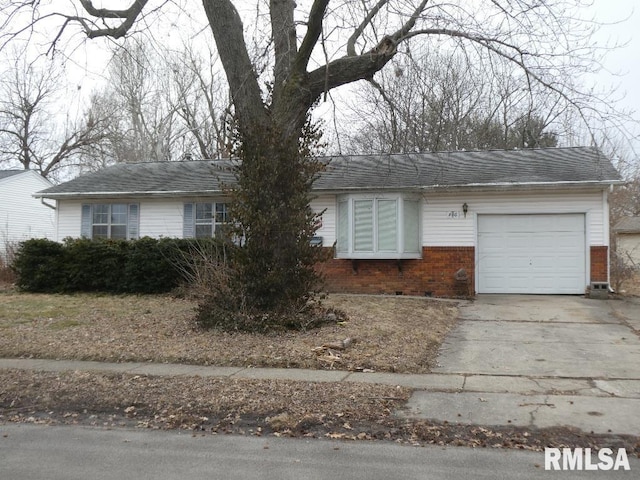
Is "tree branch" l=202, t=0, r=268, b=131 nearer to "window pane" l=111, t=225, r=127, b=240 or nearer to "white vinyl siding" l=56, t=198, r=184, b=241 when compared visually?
"white vinyl siding" l=56, t=198, r=184, b=241

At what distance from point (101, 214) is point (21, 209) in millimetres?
18209

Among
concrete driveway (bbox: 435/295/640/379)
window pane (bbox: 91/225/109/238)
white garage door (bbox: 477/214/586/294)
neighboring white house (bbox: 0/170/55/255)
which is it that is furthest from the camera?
neighboring white house (bbox: 0/170/55/255)

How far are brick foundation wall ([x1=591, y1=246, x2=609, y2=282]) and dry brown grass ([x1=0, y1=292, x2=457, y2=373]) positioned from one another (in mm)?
4558

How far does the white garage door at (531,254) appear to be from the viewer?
1555cm

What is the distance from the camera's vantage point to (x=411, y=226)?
53.3 feet

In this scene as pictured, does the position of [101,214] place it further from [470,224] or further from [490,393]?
[490,393]

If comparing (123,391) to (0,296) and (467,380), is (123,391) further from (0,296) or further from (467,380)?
(0,296)

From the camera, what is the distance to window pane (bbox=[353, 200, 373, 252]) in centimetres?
1617

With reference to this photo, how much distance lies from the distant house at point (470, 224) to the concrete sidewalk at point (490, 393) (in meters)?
8.31

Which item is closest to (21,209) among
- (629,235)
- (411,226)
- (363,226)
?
(363,226)

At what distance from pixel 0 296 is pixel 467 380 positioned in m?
13.3

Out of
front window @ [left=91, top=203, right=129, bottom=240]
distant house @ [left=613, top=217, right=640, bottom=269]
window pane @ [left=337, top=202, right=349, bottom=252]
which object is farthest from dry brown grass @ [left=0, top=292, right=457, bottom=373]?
distant house @ [left=613, top=217, right=640, bottom=269]

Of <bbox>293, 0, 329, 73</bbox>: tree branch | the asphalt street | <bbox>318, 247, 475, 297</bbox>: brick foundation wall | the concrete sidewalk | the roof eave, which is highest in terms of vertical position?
<bbox>293, 0, 329, 73</bbox>: tree branch

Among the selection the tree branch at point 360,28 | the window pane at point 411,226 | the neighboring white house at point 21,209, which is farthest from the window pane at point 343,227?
the neighboring white house at point 21,209
